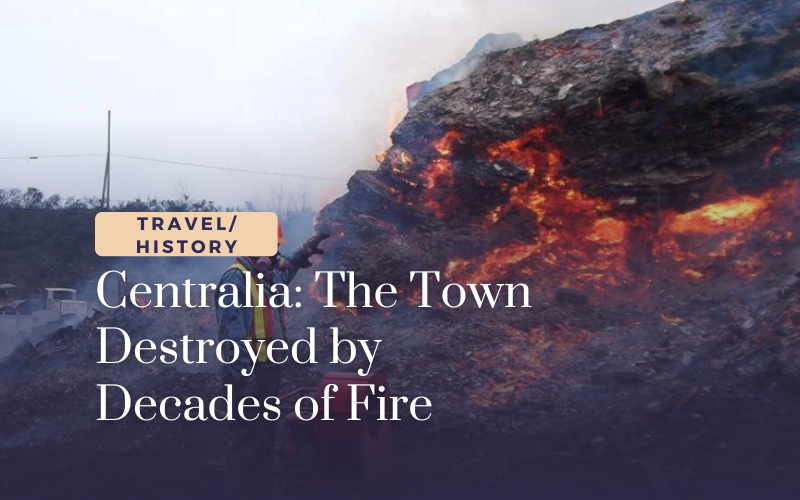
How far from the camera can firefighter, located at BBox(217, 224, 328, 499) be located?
18.6 ft

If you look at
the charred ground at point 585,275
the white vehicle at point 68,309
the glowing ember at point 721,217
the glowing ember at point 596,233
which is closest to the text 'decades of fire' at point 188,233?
the charred ground at point 585,275

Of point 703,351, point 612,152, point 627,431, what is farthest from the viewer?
point 612,152

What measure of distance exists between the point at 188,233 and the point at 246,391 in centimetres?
334

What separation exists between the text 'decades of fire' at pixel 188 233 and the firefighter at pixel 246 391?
0.38 m

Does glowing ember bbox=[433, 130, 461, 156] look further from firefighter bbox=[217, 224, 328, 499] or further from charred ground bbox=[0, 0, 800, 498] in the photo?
firefighter bbox=[217, 224, 328, 499]

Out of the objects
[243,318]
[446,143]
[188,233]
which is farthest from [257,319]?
[446,143]

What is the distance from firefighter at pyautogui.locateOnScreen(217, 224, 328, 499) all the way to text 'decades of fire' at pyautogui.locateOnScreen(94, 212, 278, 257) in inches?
14.9

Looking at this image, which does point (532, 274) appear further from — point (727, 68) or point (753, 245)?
point (727, 68)

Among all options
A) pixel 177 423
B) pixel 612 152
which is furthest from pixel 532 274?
pixel 177 423

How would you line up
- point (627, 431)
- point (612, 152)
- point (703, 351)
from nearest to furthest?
point (627, 431) → point (703, 351) → point (612, 152)

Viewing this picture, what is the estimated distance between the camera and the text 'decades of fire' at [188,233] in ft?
21.1

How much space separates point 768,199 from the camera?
28.4 ft

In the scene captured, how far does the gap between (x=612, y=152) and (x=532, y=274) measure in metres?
1.78

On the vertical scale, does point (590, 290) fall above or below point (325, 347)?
above
